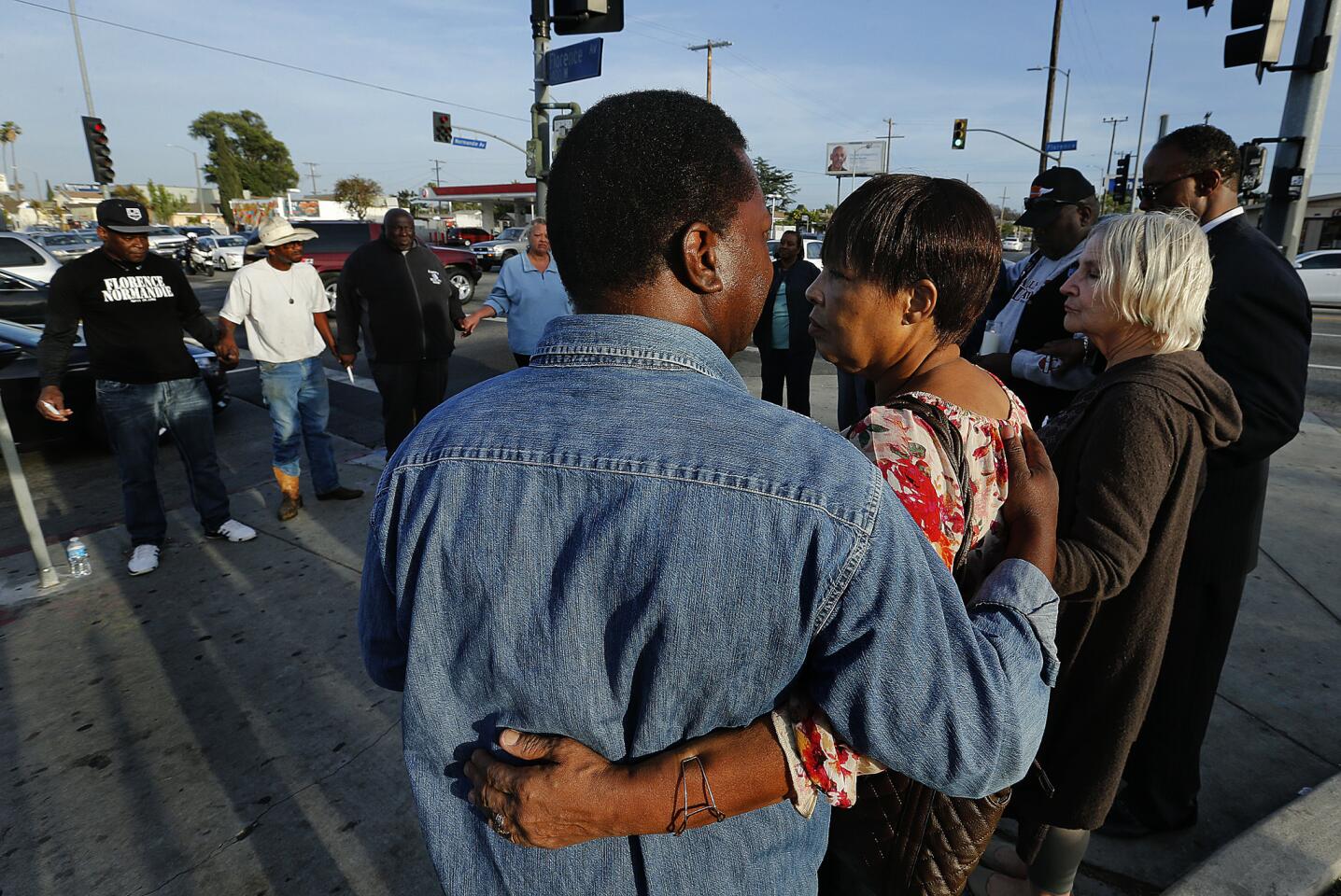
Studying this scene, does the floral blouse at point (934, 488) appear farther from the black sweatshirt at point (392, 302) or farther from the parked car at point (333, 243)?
the parked car at point (333, 243)

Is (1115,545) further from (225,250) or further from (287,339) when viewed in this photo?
(225,250)

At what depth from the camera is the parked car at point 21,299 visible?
9344 millimetres

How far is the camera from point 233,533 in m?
4.79

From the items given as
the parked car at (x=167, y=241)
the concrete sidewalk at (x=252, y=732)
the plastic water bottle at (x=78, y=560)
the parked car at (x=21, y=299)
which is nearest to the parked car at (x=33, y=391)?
the plastic water bottle at (x=78, y=560)

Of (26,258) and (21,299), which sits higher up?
(26,258)

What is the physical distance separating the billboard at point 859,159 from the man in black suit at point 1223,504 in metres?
67.6

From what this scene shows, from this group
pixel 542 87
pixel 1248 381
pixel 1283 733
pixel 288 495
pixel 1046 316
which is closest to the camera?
pixel 1248 381

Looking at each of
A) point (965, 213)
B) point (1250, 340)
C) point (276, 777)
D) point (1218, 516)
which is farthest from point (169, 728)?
point (1250, 340)

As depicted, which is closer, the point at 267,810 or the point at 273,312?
the point at 267,810

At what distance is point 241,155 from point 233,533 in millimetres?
82467

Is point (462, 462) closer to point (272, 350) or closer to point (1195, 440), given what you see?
point (1195, 440)

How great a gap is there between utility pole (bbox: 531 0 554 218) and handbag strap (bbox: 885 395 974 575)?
657 cm

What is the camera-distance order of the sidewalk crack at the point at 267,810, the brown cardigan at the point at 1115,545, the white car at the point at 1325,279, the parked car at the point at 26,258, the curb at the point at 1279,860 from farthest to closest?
the white car at the point at 1325,279
the parked car at the point at 26,258
the sidewalk crack at the point at 267,810
the curb at the point at 1279,860
the brown cardigan at the point at 1115,545

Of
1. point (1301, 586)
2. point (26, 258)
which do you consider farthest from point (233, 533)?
point (26, 258)
